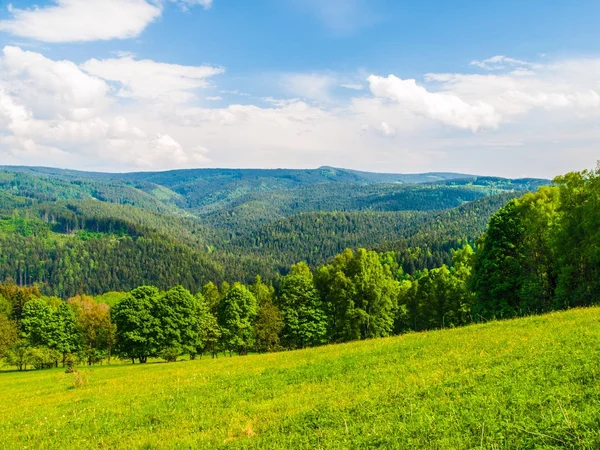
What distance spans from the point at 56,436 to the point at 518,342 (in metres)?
20.8

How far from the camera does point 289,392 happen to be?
18.6m

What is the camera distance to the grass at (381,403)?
1059 centimetres

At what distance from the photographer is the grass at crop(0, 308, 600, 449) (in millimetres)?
10594

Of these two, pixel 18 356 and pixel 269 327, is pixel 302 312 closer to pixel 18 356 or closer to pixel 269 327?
pixel 269 327

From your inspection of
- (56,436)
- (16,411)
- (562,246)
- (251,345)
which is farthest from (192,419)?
(251,345)

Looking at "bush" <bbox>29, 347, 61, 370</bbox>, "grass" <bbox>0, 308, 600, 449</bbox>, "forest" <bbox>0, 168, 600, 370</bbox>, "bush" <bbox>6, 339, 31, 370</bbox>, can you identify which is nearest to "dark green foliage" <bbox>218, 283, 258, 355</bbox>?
"forest" <bbox>0, 168, 600, 370</bbox>

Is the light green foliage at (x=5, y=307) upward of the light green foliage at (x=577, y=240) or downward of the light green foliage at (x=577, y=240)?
downward

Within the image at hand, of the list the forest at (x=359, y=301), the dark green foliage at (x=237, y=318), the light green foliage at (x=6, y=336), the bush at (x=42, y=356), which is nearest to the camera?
the forest at (x=359, y=301)

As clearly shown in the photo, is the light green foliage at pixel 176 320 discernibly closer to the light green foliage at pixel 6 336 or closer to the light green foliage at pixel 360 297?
the light green foliage at pixel 360 297

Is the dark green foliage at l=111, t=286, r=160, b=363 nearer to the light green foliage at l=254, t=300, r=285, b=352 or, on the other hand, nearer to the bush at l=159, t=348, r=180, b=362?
the bush at l=159, t=348, r=180, b=362

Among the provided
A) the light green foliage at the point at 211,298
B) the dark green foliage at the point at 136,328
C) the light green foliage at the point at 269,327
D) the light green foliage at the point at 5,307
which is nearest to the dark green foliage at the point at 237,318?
the light green foliage at the point at 269,327

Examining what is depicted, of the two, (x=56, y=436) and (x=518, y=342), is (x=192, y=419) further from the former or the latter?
(x=518, y=342)

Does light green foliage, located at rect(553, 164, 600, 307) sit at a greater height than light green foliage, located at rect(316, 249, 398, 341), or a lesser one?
greater

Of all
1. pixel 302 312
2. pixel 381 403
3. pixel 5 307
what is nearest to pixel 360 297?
pixel 302 312
